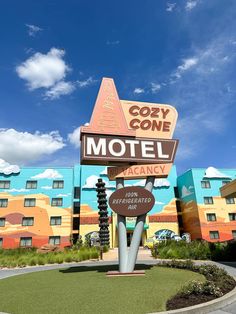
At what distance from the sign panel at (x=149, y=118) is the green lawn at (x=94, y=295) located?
688 cm

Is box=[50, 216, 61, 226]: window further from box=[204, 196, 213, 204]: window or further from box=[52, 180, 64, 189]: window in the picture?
box=[204, 196, 213, 204]: window

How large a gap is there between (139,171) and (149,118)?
290cm

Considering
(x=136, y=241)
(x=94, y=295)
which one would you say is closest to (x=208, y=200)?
(x=136, y=241)

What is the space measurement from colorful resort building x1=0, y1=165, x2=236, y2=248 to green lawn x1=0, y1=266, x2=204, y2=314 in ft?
101

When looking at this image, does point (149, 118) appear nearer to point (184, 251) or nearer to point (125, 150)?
point (125, 150)

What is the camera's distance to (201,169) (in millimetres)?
46312

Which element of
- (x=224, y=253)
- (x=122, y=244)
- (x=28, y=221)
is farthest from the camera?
(x=28, y=221)

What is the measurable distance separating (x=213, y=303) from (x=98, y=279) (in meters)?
5.42

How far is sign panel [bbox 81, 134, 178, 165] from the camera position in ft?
41.7

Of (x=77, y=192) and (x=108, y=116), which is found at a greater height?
(x=77, y=192)

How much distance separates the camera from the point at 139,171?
522 inches

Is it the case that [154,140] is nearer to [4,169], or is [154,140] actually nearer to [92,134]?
[92,134]

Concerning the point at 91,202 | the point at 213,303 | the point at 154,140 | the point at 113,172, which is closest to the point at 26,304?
the point at 213,303

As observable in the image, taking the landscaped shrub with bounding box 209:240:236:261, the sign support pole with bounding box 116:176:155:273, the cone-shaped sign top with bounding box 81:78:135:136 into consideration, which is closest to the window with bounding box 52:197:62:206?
the landscaped shrub with bounding box 209:240:236:261
